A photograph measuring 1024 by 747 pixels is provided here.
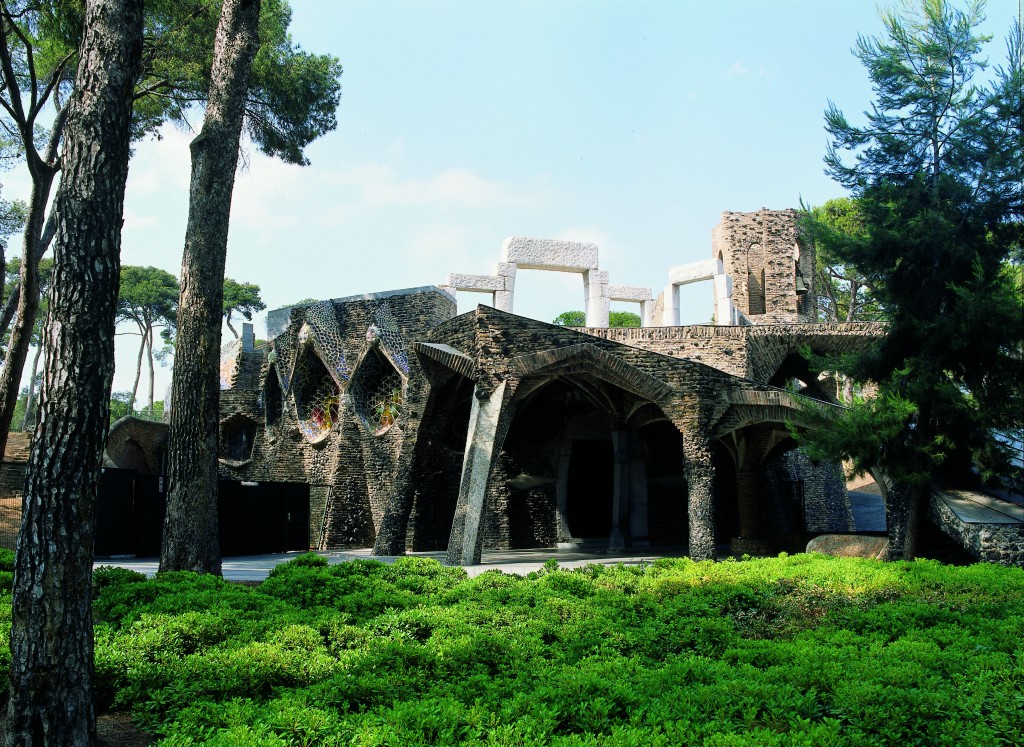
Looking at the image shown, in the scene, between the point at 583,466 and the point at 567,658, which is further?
the point at 583,466

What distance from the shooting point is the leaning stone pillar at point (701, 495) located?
1276 centimetres

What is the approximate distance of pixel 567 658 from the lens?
5.05 metres

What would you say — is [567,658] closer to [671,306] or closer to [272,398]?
[272,398]

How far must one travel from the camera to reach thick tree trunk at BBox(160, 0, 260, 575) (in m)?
8.30

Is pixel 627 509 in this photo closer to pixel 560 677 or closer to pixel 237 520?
pixel 237 520

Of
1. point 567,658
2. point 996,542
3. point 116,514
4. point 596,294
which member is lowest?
point 567,658

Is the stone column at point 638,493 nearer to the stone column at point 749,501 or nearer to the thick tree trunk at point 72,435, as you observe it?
the stone column at point 749,501

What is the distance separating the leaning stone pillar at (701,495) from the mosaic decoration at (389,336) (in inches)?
254

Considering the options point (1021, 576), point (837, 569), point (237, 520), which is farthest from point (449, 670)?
point (237, 520)

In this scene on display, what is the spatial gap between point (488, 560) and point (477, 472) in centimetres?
233

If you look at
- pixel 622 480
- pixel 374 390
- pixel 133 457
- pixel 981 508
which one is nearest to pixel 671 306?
pixel 622 480

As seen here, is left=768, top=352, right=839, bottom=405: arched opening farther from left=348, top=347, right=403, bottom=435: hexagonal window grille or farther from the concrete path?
the concrete path

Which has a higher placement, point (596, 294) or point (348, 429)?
point (596, 294)

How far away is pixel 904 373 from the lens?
34.0ft
